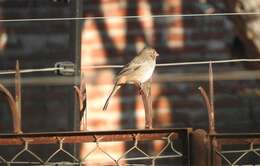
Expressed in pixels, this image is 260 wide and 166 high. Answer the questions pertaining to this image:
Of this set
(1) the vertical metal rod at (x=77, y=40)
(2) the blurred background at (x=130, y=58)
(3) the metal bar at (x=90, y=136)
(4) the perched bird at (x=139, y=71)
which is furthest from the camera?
(2) the blurred background at (x=130, y=58)

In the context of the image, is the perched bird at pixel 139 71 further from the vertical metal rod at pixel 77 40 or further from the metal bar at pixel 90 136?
the metal bar at pixel 90 136

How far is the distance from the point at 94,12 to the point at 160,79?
0.49 m

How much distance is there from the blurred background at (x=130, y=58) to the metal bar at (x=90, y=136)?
2.00m

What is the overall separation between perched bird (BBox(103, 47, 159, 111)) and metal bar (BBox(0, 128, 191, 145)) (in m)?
1.21

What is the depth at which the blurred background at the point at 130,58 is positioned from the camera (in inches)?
157

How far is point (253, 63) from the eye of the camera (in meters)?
3.06

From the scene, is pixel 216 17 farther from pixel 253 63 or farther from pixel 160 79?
pixel 253 63

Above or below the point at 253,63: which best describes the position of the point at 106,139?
below

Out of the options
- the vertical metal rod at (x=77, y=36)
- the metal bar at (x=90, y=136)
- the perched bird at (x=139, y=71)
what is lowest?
the metal bar at (x=90, y=136)

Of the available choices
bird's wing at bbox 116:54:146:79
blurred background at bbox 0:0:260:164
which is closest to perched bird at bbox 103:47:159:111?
bird's wing at bbox 116:54:146:79

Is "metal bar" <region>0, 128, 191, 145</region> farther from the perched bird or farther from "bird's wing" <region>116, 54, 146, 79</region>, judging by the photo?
"bird's wing" <region>116, 54, 146, 79</region>

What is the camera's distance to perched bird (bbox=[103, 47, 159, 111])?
10.6 ft

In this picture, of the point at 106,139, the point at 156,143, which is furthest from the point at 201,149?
the point at 156,143

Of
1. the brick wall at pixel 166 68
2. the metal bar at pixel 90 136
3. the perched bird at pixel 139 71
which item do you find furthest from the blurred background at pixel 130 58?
the metal bar at pixel 90 136
